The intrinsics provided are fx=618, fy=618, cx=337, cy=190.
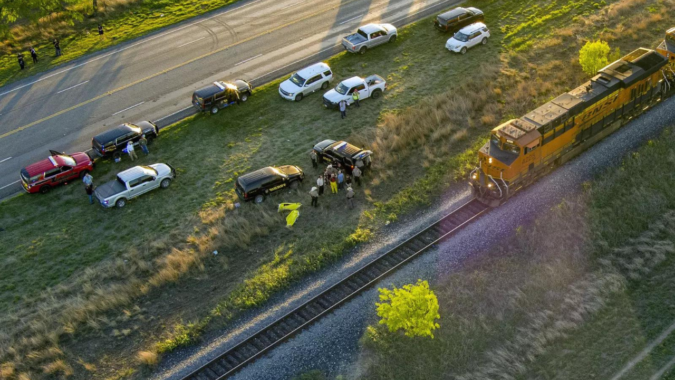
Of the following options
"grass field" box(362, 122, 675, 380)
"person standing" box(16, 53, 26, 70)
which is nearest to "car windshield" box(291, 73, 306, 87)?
"grass field" box(362, 122, 675, 380)

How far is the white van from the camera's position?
42.2 metres

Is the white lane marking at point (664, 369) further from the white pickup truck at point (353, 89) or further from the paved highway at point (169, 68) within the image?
the paved highway at point (169, 68)

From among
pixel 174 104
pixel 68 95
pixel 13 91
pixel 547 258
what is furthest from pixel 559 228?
pixel 13 91

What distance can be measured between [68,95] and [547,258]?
34.7 metres

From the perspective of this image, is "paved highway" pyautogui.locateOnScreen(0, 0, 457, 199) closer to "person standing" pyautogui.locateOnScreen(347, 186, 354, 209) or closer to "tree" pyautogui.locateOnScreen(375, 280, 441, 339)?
"person standing" pyautogui.locateOnScreen(347, 186, 354, 209)

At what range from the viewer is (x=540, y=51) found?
1758 inches

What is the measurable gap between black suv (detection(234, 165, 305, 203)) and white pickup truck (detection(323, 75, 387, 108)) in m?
8.24

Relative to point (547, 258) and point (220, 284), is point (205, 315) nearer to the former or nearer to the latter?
point (220, 284)

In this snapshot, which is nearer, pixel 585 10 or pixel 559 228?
pixel 559 228

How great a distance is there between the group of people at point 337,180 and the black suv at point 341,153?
11.8 inches

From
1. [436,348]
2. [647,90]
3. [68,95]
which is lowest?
[436,348]

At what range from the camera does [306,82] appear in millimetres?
42250

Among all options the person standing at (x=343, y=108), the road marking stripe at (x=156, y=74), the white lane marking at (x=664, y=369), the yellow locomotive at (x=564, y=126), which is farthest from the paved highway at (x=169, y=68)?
the white lane marking at (x=664, y=369)

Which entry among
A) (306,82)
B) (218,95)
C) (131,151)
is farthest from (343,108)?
(131,151)
